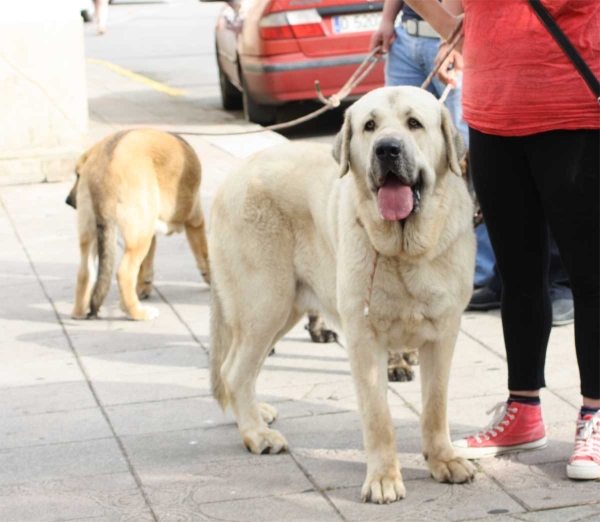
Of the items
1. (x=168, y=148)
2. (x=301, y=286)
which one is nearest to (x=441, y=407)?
(x=301, y=286)

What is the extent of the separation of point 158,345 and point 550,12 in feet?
9.43

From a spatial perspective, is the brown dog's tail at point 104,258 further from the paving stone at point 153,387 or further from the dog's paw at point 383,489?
the dog's paw at point 383,489

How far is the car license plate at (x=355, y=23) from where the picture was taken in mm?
10797

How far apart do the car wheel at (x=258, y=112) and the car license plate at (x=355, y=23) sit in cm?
140

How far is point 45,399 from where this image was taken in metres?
5.00

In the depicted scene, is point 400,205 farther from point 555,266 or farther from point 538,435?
point 555,266

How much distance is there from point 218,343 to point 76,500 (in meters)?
1.00

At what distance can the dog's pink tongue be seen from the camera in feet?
12.1

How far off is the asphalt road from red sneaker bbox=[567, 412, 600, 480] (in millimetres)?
7536

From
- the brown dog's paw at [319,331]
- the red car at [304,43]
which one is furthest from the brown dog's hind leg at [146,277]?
the red car at [304,43]

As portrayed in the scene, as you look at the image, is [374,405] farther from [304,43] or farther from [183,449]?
[304,43]

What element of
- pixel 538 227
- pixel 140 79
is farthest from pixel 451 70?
pixel 140 79

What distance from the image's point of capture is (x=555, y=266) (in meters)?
6.05

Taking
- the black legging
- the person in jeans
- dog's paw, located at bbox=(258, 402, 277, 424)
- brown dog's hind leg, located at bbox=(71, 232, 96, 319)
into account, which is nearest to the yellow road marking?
brown dog's hind leg, located at bbox=(71, 232, 96, 319)
